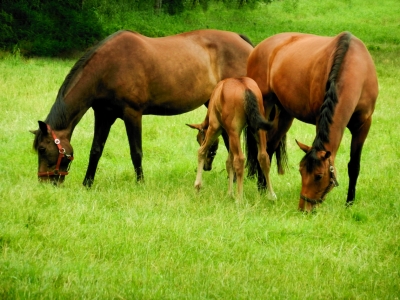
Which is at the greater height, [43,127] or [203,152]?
[43,127]

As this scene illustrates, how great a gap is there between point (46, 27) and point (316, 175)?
54.4 feet

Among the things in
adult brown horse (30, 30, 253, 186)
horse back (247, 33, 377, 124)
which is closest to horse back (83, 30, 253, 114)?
adult brown horse (30, 30, 253, 186)

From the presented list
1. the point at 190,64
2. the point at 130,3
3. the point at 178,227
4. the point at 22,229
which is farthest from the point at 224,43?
the point at 130,3

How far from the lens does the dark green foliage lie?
2122 centimetres

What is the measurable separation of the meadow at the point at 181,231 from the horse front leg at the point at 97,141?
6.0 inches

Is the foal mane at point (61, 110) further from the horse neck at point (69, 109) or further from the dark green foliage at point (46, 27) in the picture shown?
the dark green foliage at point (46, 27)

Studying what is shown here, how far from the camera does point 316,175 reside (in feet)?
21.5

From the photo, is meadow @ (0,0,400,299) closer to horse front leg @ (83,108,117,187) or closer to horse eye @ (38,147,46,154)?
horse front leg @ (83,108,117,187)

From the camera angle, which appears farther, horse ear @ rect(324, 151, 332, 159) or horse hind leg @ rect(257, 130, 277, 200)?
horse hind leg @ rect(257, 130, 277, 200)

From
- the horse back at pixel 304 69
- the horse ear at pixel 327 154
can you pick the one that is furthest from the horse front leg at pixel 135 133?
the horse ear at pixel 327 154

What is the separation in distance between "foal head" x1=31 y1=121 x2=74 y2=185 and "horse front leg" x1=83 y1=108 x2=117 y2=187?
0.59 metres

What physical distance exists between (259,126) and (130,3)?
85.4 ft

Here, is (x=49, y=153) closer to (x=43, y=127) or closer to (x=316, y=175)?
(x=43, y=127)

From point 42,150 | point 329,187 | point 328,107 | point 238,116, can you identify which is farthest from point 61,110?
point 329,187
